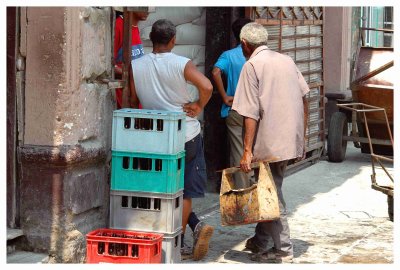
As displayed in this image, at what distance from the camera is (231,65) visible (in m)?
8.73

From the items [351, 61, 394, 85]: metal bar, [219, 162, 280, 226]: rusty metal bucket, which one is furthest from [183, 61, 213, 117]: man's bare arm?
[351, 61, 394, 85]: metal bar

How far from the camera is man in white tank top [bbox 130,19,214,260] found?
→ 6785 millimetres

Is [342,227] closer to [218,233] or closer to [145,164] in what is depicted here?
[218,233]

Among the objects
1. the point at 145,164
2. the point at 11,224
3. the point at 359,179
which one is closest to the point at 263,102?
the point at 145,164

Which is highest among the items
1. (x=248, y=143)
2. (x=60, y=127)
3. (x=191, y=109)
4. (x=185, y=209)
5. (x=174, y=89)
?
(x=174, y=89)

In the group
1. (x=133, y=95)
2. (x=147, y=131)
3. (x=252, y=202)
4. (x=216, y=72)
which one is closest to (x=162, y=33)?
(x=133, y=95)

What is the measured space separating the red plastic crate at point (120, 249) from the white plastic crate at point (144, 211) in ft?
0.78

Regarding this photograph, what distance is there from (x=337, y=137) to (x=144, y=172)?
613cm

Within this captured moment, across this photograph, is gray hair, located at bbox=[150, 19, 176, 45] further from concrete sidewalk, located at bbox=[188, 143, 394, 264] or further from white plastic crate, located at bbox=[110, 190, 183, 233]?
concrete sidewalk, located at bbox=[188, 143, 394, 264]

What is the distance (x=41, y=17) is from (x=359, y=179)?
5655 millimetres

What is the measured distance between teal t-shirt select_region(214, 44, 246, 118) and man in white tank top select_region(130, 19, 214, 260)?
1.81m

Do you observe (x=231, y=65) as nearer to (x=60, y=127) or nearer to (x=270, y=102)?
(x=270, y=102)

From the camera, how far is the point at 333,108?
→ 13695 mm
